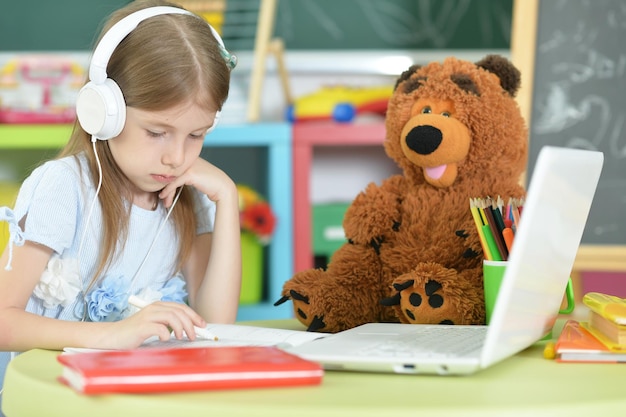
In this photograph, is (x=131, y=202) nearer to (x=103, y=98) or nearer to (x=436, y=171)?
(x=103, y=98)

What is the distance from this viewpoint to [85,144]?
1.17 metres

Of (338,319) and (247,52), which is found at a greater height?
(247,52)

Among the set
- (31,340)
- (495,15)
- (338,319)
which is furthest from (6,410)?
(495,15)

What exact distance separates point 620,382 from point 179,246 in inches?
28.4

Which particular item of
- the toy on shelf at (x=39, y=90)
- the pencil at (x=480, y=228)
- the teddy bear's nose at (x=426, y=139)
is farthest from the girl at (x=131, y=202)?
the toy on shelf at (x=39, y=90)

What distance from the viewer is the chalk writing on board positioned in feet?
7.06

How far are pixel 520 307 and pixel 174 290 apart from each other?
0.63 m

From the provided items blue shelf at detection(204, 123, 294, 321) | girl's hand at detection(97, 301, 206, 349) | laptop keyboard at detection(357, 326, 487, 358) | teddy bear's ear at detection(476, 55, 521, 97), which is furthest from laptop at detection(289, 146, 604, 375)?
blue shelf at detection(204, 123, 294, 321)

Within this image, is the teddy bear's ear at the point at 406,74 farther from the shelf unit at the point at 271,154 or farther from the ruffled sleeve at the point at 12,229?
the shelf unit at the point at 271,154

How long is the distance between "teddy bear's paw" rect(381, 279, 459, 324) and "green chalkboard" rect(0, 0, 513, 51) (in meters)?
1.82

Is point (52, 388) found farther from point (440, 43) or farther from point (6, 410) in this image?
point (440, 43)

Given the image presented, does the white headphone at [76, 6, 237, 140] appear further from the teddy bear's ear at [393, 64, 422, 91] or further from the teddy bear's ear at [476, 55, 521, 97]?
the teddy bear's ear at [476, 55, 521, 97]

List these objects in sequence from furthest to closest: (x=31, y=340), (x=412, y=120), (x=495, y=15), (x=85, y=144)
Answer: (x=495, y=15), (x=85, y=144), (x=412, y=120), (x=31, y=340)

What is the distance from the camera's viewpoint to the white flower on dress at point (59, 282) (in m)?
1.06
